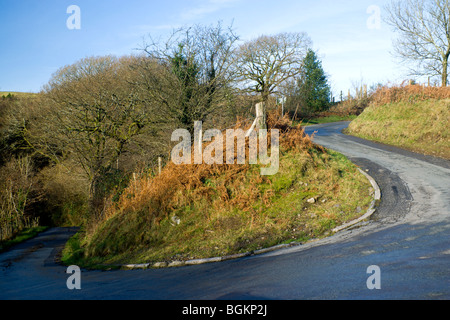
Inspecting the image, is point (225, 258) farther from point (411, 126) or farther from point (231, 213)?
point (411, 126)

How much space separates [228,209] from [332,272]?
552cm

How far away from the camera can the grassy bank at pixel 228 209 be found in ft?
33.0

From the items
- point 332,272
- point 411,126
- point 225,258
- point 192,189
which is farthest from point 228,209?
point 411,126

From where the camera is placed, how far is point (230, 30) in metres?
18.4

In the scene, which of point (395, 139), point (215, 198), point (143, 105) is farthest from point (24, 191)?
point (395, 139)

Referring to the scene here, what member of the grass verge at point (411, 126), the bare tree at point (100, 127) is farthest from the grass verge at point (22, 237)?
the grass verge at point (411, 126)

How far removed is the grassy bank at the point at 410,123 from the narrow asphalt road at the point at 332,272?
748cm

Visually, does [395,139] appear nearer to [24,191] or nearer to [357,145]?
[357,145]

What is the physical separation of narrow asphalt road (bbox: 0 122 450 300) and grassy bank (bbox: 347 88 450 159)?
748cm

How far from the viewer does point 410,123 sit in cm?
2173

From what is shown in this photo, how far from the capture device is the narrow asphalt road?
5.54 meters

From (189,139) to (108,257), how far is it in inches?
282

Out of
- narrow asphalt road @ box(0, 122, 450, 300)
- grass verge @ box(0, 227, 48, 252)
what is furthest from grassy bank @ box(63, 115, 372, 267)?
grass verge @ box(0, 227, 48, 252)

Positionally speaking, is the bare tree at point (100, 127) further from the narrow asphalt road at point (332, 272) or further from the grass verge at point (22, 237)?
the narrow asphalt road at point (332, 272)
